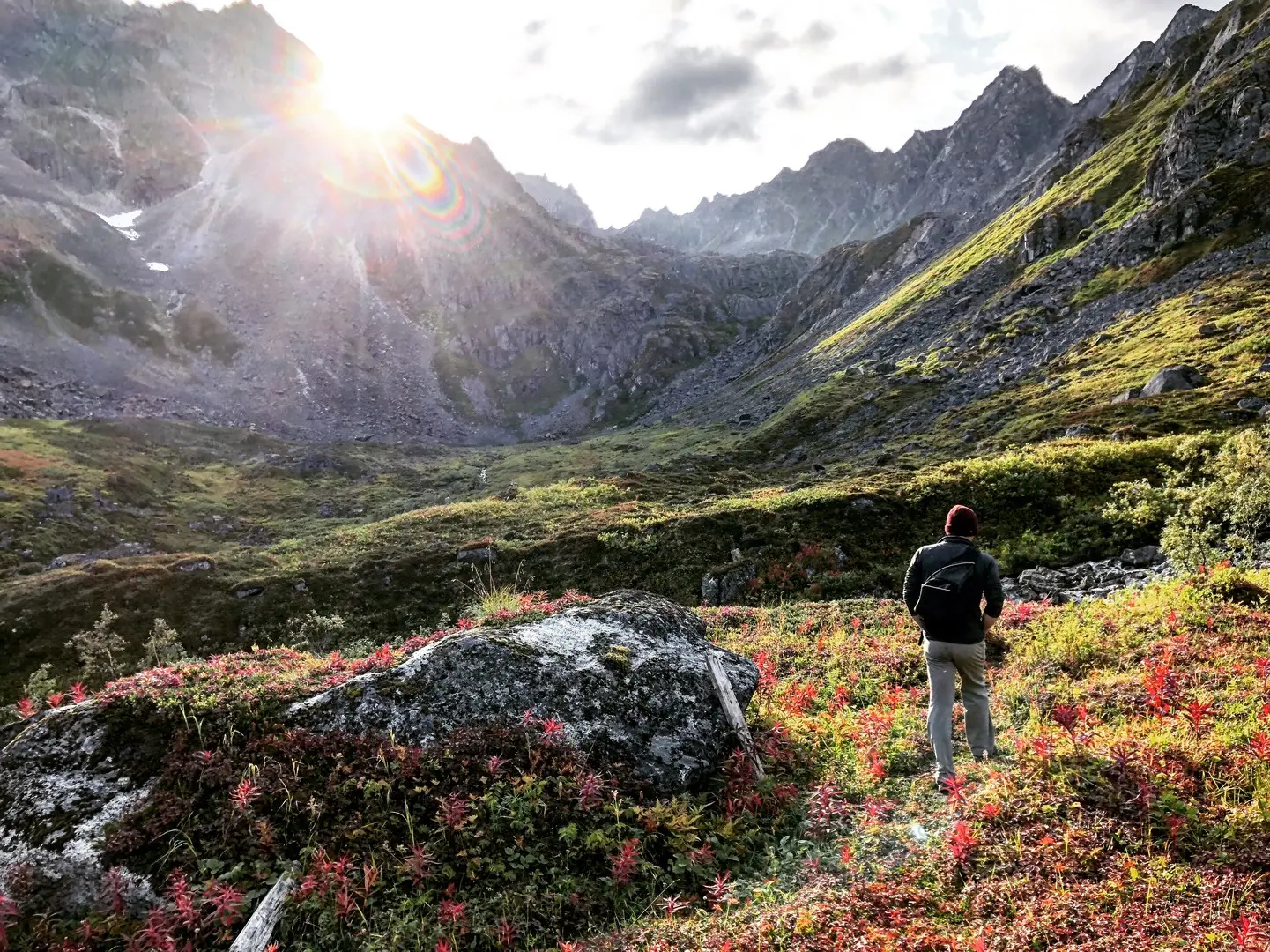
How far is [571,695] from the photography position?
952 cm

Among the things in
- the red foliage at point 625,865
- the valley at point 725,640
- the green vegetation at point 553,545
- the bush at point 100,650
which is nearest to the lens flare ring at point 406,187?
the valley at point 725,640

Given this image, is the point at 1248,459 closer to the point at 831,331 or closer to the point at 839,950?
the point at 839,950

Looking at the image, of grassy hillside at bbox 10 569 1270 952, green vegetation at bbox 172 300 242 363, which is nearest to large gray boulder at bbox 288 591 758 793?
grassy hillside at bbox 10 569 1270 952

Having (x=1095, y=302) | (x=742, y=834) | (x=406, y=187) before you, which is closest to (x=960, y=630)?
(x=742, y=834)

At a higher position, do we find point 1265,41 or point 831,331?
point 1265,41

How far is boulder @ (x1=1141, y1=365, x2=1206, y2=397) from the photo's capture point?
3738cm

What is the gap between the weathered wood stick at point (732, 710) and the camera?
9.30 m

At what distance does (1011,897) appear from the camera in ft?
18.2

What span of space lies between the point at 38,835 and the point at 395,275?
176 m

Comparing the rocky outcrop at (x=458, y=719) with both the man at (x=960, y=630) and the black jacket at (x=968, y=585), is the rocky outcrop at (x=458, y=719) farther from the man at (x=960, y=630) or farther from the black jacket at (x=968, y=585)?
the black jacket at (x=968, y=585)

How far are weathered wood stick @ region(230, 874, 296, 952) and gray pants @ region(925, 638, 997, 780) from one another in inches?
331

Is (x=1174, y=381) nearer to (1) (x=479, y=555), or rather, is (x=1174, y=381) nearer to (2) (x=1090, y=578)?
(2) (x=1090, y=578)

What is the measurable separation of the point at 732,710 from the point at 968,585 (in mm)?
4168

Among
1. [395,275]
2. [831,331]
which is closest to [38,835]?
[831,331]
